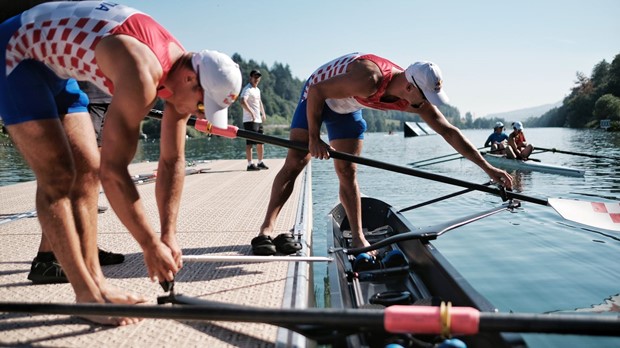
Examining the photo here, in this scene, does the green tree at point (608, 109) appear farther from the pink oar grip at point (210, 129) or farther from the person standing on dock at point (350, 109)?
the pink oar grip at point (210, 129)

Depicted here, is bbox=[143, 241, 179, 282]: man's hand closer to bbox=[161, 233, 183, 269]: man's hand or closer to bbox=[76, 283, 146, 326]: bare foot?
bbox=[161, 233, 183, 269]: man's hand

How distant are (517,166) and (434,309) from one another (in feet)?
50.3

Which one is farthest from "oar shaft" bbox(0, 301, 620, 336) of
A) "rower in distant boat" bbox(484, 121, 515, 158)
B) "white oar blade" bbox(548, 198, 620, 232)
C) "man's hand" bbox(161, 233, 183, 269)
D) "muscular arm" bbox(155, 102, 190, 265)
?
"rower in distant boat" bbox(484, 121, 515, 158)

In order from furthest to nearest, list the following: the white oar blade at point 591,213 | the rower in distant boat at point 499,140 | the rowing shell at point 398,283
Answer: the rower in distant boat at point 499,140 → the white oar blade at point 591,213 → the rowing shell at point 398,283

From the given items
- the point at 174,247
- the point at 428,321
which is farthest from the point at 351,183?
the point at 428,321

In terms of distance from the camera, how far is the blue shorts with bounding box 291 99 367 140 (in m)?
4.78

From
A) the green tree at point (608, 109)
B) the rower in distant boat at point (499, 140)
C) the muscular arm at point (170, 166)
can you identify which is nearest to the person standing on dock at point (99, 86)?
the muscular arm at point (170, 166)

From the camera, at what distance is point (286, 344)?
240 cm

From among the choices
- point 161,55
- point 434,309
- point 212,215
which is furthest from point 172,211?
point 212,215

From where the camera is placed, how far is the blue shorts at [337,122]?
478cm

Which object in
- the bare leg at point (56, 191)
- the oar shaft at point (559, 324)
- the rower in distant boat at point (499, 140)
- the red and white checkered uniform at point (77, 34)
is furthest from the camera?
the rower in distant boat at point (499, 140)

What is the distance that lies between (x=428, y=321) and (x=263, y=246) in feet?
7.70

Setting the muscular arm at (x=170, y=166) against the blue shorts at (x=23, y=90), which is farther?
the muscular arm at (x=170, y=166)

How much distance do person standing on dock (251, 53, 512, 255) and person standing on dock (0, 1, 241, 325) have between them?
168 cm
